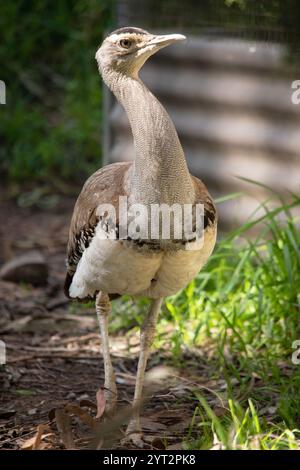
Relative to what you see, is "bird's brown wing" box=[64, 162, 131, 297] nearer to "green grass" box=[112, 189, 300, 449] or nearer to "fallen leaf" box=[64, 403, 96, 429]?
"fallen leaf" box=[64, 403, 96, 429]

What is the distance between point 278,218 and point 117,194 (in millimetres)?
2179

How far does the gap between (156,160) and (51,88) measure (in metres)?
6.00

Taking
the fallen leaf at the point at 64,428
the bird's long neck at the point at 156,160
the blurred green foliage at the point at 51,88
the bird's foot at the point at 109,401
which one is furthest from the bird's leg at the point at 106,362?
the blurred green foliage at the point at 51,88

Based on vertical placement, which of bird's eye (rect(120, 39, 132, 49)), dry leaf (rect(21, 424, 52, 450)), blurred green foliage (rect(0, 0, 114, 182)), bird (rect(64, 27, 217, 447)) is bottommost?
dry leaf (rect(21, 424, 52, 450))

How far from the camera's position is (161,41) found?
11.6 feet

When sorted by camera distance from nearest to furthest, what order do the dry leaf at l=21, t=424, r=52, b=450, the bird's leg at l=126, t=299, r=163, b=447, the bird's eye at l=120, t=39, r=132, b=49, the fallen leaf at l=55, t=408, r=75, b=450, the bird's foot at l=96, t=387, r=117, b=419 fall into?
the dry leaf at l=21, t=424, r=52, b=450, the fallen leaf at l=55, t=408, r=75, b=450, the bird's eye at l=120, t=39, r=132, b=49, the bird's leg at l=126, t=299, r=163, b=447, the bird's foot at l=96, t=387, r=117, b=419

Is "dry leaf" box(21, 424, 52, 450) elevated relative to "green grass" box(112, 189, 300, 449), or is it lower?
lower

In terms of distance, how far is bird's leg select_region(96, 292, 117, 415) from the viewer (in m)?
3.98

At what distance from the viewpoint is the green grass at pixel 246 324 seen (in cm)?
403

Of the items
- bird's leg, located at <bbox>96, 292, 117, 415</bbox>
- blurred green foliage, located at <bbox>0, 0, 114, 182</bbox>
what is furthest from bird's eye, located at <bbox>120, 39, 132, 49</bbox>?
blurred green foliage, located at <bbox>0, 0, 114, 182</bbox>

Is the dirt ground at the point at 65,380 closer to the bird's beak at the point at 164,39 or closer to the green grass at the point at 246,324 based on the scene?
the green grass at the point at 246,324

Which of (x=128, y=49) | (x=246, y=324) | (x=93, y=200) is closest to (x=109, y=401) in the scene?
(x=93, y=200)

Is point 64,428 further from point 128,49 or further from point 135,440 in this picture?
point 128,49
